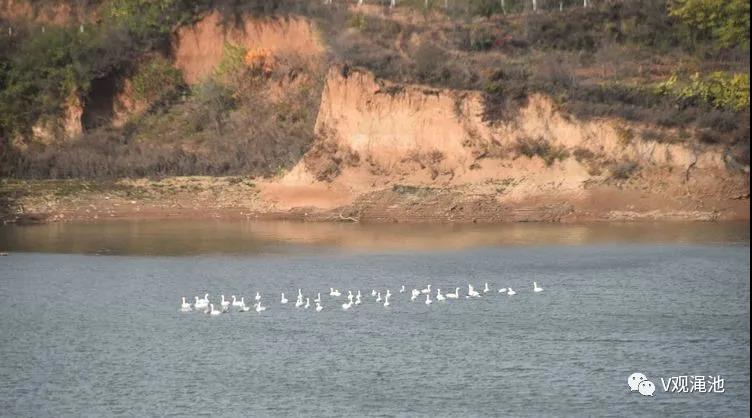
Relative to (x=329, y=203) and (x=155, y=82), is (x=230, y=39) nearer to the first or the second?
(x=155, y=82)

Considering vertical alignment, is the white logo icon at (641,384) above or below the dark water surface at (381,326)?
below

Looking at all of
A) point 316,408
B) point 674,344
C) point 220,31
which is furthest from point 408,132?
point 316,408

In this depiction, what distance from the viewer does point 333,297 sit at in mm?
35500

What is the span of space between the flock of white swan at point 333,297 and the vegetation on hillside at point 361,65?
677 inches

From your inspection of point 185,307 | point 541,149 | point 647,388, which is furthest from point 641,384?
point 541,149

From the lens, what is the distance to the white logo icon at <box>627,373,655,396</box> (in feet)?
84.2

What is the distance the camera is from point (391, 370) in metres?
27.5

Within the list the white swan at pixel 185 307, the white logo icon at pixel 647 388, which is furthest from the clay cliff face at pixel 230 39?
the white logo icon at pixel 647 388

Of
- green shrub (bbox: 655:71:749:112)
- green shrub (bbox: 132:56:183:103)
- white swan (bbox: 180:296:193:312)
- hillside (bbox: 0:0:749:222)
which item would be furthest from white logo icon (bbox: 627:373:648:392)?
green shrub (bbox: 132:56:183:103)

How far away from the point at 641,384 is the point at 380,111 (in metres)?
29.8

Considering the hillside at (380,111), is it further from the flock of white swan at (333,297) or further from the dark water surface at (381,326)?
the flock of white swan at (333,297)

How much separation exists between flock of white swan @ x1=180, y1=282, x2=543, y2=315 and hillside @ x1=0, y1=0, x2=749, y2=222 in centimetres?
1534

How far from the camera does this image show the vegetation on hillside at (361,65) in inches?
2087

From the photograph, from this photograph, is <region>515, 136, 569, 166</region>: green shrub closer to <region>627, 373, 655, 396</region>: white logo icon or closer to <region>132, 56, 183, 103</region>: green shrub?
<region>132, 56, 183, 103</region>: green shrub
